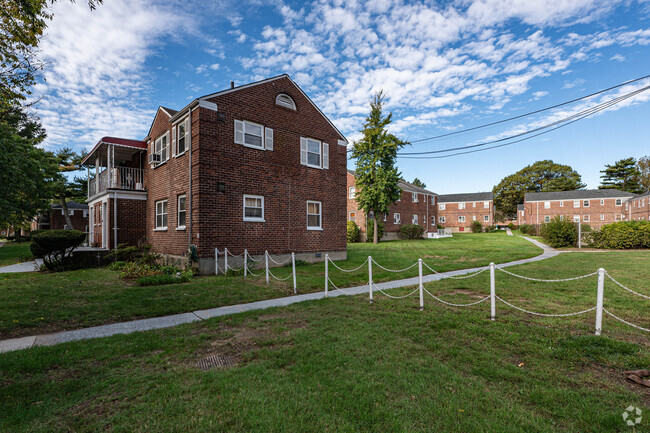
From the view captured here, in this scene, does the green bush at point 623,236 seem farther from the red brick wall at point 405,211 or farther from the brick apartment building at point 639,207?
the brick apartment building at point 639,207

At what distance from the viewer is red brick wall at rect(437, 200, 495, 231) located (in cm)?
6247

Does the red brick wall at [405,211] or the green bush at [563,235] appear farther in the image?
the red brick wall at [405,211]

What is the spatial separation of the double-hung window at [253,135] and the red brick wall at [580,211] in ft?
183

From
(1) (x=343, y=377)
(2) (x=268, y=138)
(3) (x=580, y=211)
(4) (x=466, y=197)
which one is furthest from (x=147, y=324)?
(3) (x=580, y=211)

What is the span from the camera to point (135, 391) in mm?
3430

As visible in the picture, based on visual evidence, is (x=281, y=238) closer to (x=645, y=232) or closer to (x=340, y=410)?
(x=340, y=410)

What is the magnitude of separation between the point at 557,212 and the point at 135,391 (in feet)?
229

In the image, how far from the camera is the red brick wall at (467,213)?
62.5 m

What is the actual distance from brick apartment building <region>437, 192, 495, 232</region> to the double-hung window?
185ft

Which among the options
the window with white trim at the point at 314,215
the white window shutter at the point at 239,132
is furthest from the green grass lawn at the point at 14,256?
the window with white trim at the point at 314,215

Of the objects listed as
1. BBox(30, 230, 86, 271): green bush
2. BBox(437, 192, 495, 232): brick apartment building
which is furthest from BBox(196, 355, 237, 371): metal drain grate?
BBox(437, 192, 495, 232): brick apartment building

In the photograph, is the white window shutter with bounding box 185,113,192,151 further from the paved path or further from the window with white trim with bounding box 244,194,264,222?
the paved path

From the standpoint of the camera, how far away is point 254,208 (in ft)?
44.1

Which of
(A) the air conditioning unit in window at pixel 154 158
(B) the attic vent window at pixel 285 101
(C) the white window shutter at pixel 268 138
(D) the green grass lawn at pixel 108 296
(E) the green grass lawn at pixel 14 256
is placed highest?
(B) the attic vent window at pixel 285 101
